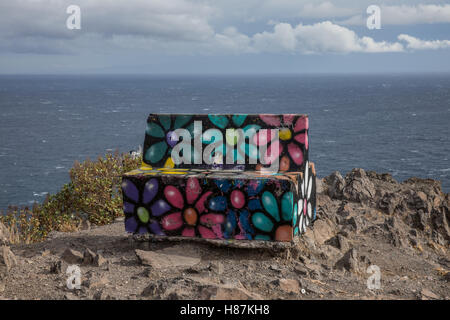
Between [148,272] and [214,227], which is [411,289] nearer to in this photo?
[214,227]

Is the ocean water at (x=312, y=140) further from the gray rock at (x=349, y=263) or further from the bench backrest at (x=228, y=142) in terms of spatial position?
the bench backrest at (x=228, y=142)

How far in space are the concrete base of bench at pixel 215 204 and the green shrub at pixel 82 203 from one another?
14.9 ft

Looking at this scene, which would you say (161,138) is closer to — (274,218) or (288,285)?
(274,218)

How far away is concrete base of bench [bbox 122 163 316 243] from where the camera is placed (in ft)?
28.5

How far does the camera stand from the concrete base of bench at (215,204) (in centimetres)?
870

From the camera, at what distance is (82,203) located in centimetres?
1410

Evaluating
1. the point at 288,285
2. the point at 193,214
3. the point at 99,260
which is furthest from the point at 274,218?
the point at 99,260

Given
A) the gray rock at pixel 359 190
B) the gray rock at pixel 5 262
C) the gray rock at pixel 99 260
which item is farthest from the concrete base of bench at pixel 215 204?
the gray rock at pixel 359 190

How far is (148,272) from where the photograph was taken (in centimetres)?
805

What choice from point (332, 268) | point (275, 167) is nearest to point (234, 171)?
point (275, 167)

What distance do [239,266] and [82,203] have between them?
707cm

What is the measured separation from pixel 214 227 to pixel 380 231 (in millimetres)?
4478

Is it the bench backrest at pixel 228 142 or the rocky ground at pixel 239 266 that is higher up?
the bench backrest at pixel 228 142

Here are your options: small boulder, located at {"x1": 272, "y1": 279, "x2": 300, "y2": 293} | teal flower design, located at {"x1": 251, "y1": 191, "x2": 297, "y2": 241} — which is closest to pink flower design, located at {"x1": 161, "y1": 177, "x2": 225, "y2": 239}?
teal flower design, located at {"x1": 251, "y1": 191, "x2": 297, "y2": 241}
